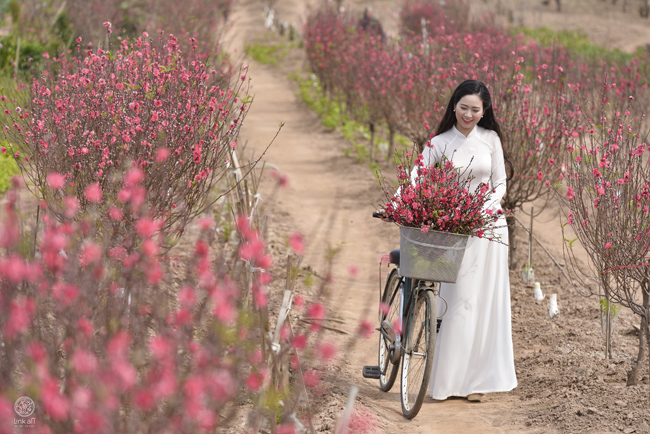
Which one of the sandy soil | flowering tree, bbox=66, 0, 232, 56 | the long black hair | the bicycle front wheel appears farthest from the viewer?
flowering tree, bbox=66, 0, 232, 56

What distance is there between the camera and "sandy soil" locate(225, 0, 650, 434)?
4.48 m

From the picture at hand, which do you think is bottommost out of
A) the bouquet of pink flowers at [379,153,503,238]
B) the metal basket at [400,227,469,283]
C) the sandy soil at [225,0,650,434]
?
the sandy soil at [225,0,650,434]

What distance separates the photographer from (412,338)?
15.4 feet

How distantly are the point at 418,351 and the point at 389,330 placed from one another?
232 millimetres

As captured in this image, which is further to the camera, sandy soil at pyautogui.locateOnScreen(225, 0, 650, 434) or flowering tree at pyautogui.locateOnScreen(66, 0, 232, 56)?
flowering tree at pyautogui.locateOnScreen(66, 0, 232, 56)

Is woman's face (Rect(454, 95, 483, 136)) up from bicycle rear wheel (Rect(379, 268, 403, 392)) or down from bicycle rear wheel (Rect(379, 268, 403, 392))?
up

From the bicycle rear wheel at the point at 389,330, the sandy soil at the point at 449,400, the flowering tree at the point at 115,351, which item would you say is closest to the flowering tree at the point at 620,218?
the sandy soil at the point at 449,400

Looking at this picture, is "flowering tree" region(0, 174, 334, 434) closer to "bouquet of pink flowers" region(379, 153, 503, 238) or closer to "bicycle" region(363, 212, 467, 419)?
"bouquet of pink flowers" region(379, 153, 503, 238)

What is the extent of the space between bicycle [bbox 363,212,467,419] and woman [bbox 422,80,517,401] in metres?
0.14

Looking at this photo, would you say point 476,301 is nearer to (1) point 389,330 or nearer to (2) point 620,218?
(1) point 389,330

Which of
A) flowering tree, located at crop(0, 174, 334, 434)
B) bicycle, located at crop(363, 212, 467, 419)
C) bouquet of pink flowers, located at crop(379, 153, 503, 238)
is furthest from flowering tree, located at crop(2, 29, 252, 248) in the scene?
flowering tree, located at crop(0, 174, 334, 434)

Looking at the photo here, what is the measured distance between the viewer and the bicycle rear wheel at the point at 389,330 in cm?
490

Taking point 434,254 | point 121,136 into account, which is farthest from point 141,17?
point 434,254

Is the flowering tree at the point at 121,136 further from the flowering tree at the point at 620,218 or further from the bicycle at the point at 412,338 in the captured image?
the flowering tree at the point at 620,218
